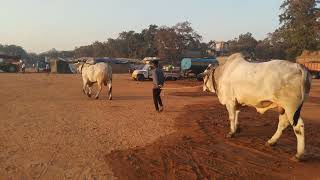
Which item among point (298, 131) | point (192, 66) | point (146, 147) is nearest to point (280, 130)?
point (298, 131)

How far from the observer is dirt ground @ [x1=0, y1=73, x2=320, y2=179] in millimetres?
7320

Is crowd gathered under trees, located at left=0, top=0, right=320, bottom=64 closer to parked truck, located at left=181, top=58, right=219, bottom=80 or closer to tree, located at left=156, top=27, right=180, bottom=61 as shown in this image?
tree, located at left=156, top=27, right=180, bottom=61

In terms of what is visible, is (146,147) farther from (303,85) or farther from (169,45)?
(169,45)

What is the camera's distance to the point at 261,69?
915 centimetres

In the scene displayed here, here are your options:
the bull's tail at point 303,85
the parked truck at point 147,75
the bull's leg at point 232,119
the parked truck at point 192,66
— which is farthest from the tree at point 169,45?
the bull's tail at point 303,85

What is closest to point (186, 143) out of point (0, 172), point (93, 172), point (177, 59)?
point (93, 172)

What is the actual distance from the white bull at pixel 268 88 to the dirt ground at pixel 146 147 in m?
0.62

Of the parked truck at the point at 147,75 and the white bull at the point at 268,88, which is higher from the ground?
the white bull at the point at 268,88

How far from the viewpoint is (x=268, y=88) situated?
8.91 meters

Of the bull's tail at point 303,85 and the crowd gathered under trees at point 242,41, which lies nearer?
the bull's tail at point 303,85

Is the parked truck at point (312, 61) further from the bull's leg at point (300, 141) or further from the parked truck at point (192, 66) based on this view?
the bull's leg at point (300, 141)

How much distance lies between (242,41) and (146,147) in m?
90.6

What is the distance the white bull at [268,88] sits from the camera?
27.7 ft

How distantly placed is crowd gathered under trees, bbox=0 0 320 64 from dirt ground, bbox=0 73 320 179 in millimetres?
46380
